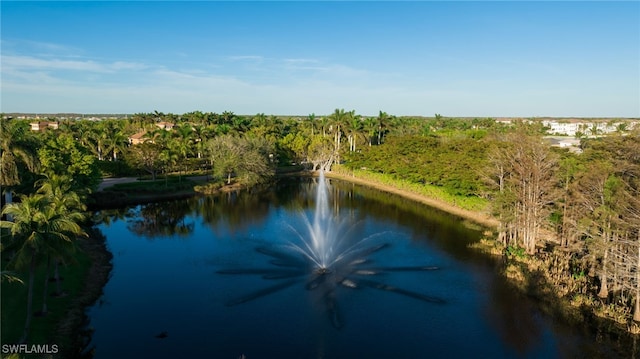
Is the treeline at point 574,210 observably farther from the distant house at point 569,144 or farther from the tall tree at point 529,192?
the distant house at point 569,144

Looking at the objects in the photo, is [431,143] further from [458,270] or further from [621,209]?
[621,209]

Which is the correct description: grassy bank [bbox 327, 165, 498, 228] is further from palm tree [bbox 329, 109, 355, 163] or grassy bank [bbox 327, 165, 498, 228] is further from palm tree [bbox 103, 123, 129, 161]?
palm tree [bbox 103, 123, 129, 161]

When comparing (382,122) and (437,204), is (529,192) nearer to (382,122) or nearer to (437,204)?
(437,204)

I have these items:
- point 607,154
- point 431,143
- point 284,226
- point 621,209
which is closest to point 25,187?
point 284,226

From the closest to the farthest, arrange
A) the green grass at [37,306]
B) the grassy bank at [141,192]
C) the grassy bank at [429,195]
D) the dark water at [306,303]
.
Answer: the green grass at [37,306], the dark water at [306,303], the grassy bank at [429,195], the grassy bank at [141,192]

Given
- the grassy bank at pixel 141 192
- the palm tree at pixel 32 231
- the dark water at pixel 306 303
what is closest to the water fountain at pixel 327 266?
the dark water at pixel 306 303

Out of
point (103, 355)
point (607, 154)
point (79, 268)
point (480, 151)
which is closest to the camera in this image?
point (103, 355)
